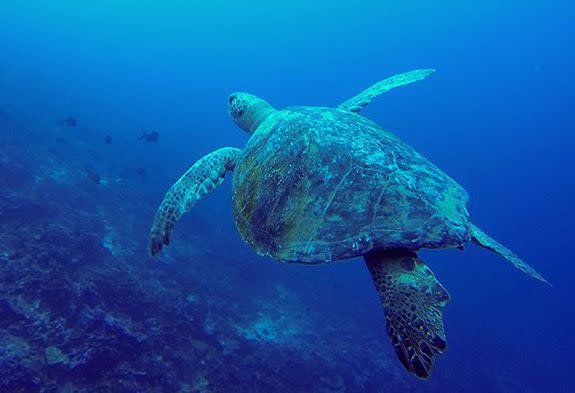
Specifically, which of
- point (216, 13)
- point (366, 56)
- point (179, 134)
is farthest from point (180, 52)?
point (179, 134)

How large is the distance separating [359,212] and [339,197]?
23 centimetres

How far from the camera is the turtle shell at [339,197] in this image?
2.54 meters

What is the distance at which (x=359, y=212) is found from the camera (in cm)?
265

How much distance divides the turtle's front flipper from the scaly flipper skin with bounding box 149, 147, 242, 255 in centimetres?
224

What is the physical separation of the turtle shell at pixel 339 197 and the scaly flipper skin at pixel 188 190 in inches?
24.9

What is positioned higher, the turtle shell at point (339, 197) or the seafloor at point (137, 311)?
the turtle shell at point (339, 197)

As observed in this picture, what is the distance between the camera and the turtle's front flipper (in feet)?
7.11

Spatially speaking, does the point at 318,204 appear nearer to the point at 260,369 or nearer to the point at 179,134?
the point at 260,369

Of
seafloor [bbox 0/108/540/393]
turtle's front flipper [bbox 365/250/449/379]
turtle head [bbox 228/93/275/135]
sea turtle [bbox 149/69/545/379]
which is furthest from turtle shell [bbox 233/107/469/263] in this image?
seafloor [bbox 0/108/540/393]

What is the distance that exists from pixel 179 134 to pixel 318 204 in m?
35.9

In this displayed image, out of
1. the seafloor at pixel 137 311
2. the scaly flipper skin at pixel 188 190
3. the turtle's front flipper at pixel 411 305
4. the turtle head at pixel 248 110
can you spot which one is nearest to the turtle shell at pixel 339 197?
the turtle's front flipper at pixel 411 305

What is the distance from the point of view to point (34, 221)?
7781 millimetres

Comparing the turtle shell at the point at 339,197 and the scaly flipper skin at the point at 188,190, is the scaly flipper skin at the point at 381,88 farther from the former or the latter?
the scaly flipper skin at the point at 188,190

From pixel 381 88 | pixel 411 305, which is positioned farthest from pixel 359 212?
pixel 381 88
